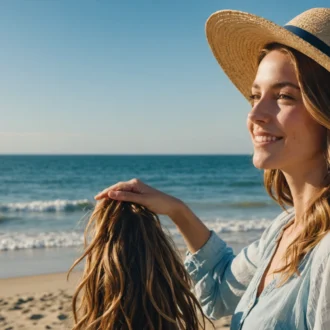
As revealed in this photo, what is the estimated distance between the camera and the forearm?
7.38 ft

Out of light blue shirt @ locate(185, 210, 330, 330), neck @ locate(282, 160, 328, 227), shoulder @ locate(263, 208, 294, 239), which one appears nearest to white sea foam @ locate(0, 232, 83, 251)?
light blue shirt @ locate(185, 210, 330, 330)

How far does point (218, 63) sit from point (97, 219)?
1133 millimetres

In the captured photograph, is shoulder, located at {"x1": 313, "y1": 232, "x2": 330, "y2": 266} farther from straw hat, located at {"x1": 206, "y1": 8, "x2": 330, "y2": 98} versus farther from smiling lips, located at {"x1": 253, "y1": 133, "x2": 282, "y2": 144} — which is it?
straw hat, located at {"x1": 206, "y1": 8, "x2": 330, "y2": 98}

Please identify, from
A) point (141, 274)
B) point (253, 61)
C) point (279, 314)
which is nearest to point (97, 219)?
point (141, 274)

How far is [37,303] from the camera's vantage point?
6.35 meters

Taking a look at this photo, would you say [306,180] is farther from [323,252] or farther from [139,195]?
[139,195]

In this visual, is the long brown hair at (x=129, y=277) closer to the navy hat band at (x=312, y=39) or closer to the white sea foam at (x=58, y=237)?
the navy hat band at (x=312, y=39)

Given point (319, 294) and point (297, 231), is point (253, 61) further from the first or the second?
point (319, 294)

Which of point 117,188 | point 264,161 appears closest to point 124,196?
point 117,188

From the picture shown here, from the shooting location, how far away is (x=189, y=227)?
90.0 inches

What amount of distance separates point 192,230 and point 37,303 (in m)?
4.63

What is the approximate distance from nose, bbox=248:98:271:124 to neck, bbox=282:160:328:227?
22 cm

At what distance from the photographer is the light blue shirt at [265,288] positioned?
1.50 m

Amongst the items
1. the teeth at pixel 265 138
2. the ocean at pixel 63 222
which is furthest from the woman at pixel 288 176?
the ocean at pixel 63 222
